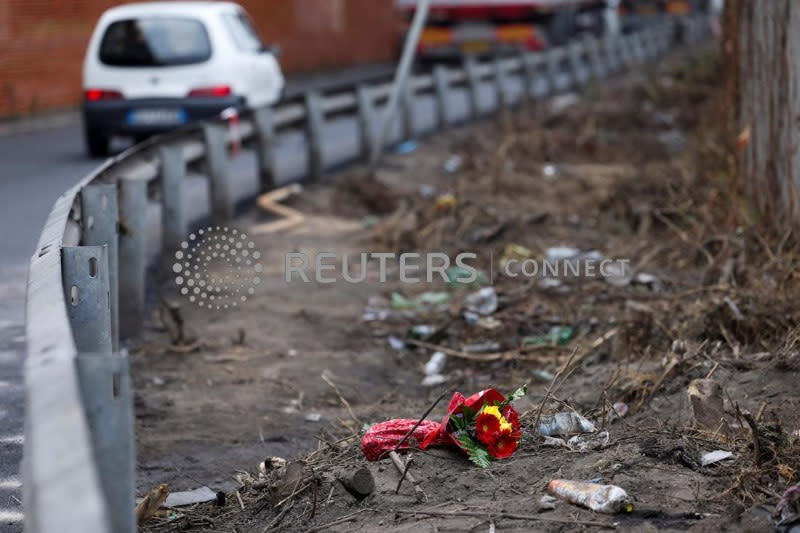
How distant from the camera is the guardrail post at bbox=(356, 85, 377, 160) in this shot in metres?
15.9

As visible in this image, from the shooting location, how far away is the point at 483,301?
332 inches

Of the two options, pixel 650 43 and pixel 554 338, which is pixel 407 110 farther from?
pixel 650 43

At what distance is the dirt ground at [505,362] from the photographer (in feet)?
14.2

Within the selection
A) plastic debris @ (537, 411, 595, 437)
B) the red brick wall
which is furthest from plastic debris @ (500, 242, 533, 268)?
the red brick wall

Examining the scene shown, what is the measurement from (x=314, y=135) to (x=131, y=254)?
6990mm

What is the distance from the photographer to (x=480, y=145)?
1675 centimetres

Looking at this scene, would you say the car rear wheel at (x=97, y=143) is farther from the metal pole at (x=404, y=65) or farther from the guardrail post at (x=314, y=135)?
the metal pole at (x=404, y=65)

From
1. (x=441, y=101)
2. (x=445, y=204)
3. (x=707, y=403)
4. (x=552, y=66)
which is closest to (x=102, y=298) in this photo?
(x=707, y=403)

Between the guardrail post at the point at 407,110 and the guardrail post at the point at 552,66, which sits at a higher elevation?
the guardrail post at the point at 407,110

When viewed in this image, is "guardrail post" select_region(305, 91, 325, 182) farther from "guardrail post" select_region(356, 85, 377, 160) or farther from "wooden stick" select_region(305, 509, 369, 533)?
"wooden stick" select_region(305, 509, 369, 533)

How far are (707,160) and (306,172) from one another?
493 centimetres

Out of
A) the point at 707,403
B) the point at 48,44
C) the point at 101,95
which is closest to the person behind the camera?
the point at 707,403

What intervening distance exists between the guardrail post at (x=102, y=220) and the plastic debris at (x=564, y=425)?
229cm

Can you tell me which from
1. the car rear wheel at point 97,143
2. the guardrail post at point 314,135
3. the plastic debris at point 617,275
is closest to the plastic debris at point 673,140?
the guardrail post at point 314,135
